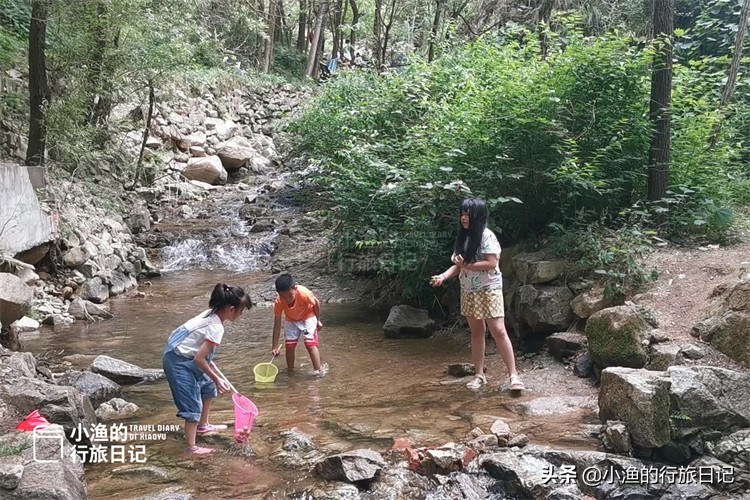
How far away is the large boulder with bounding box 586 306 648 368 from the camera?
4.93 m

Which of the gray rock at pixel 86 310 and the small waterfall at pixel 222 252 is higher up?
the small waterfall at pixel 222 252

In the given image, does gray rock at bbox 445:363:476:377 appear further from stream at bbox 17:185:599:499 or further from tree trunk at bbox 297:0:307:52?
tree trunk at bbox 297:0:307:52

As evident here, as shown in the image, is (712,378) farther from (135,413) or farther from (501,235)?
(135,413)

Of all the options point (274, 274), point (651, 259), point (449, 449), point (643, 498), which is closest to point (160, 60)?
point (274, 274)

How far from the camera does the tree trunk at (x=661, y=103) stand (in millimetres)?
6684

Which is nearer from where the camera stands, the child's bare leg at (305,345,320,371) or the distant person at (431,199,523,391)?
the distant person at (431,199,523,391)

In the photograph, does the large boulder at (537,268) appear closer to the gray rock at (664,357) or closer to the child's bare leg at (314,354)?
the gray rock at (664,357)

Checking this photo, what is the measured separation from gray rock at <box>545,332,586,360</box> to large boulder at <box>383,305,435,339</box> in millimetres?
1817

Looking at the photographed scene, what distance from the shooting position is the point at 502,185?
702cm

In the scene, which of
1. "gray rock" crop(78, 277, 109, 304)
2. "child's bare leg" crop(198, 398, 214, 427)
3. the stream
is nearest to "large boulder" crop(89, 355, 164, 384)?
the stream

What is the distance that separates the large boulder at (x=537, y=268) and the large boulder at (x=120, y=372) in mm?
4068

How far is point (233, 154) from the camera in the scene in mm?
19203

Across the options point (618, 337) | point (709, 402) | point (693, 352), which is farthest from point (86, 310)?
point (709, 402)

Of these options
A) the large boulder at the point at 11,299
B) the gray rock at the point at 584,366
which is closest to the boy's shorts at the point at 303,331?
the gray rock at the point at 584,366
